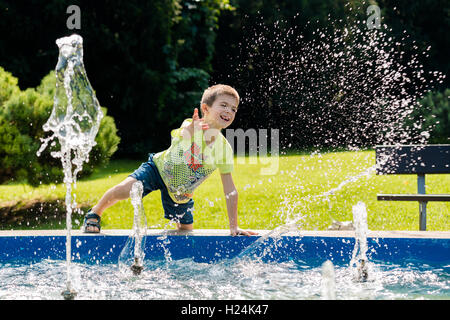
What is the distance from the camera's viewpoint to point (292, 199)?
745cm

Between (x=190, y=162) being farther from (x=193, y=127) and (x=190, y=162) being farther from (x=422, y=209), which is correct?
(x=422, y=209)

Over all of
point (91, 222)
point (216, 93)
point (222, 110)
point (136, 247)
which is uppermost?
point (216, 93)

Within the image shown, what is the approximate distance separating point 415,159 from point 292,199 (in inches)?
104

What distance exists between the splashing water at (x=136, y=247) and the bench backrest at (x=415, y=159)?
223cm

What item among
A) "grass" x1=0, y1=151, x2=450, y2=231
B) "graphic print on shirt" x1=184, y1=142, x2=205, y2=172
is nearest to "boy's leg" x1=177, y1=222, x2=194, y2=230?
"graphic print on shirt" x1=184, y1=142, x2=205, y2=172

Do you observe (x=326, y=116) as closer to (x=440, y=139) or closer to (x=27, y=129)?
(x=440, y=139)

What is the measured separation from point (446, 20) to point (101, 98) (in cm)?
1177

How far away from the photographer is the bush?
18.3 feet

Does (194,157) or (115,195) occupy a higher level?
(194,157)

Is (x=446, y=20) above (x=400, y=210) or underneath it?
above

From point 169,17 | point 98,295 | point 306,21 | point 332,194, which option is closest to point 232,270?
point 98,295

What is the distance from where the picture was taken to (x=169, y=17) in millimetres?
11820

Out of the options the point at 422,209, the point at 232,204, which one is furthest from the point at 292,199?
the point at 232,204

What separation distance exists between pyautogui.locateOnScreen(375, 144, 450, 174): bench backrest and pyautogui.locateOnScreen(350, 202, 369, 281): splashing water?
163 centimetres
